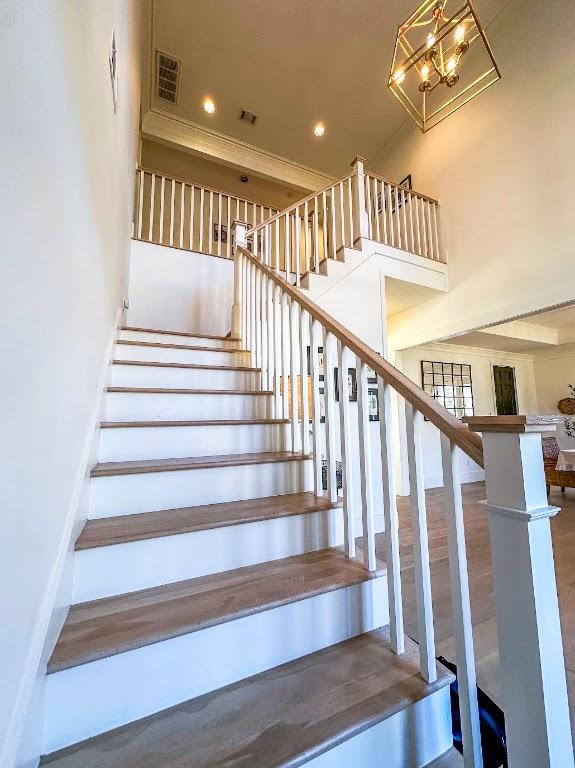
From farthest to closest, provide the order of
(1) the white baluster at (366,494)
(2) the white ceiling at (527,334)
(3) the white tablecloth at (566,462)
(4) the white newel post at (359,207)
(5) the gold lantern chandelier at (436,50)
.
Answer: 1. (2) the white ceiling at (527,334)
2. (3) the white tablecloth at (566,462)
3. (4) the white newel post at (359,207)
4. (5) the gold lantern chandelier at (436,50)
5. (1) the white baluster at (366,494)

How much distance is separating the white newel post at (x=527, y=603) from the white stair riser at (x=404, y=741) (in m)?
0.26

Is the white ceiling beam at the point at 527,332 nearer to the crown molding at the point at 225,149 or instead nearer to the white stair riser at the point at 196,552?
the crown molding at the point at 225,149

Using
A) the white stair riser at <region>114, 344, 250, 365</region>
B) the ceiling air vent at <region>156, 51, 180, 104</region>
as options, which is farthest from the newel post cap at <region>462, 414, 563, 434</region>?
the ceiling air vent at <region>156, 51, 180, 104</region>

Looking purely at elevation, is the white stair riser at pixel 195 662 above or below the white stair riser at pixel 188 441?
below

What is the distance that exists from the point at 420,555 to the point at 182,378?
5.42 ft

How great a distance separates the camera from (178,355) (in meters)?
2.38

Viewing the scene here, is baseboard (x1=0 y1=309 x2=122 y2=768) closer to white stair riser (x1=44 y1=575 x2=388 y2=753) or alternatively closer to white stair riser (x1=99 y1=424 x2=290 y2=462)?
white stair riser (x1=44 y1=575 x2=388 y2=753)

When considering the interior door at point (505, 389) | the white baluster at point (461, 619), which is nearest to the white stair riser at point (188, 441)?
the white baluster at point (461, 619)

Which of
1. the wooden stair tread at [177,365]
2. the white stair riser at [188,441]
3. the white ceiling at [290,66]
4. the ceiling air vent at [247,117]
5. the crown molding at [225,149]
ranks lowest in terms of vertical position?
the white stair riser at [188,441]

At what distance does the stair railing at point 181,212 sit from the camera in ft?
13.0

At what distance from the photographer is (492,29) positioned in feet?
12.9

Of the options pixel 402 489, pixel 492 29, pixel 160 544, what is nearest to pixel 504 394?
pixel 402 489

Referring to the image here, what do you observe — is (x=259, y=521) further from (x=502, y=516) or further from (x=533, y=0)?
(x=533, y=0)

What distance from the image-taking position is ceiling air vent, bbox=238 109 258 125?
5059 millimetres
